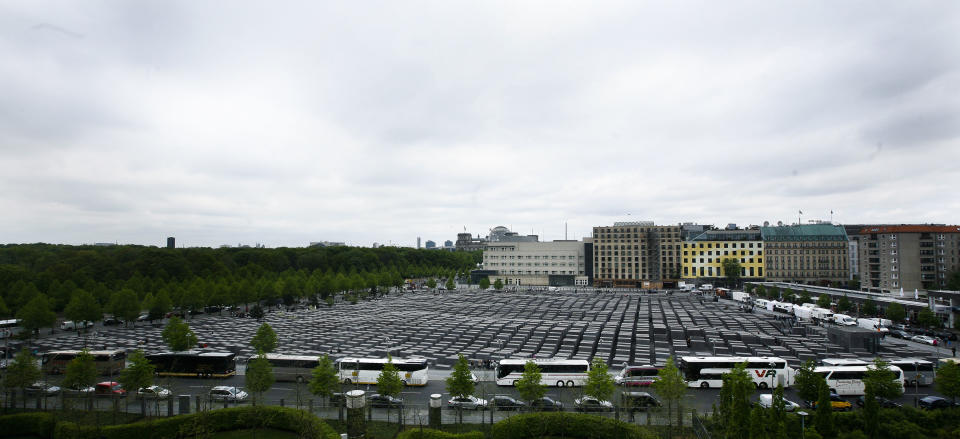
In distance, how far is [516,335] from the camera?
3759 cm

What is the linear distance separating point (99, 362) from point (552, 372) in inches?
966

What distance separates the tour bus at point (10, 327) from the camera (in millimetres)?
39250

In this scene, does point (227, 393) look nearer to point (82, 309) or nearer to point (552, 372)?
point (552, 372)

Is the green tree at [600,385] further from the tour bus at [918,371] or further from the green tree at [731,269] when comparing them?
the green tree at [731,269]

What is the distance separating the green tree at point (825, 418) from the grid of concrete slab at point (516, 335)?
40.1ft

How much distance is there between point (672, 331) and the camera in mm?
37312

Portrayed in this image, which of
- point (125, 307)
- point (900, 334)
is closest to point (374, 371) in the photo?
point (125, 307)

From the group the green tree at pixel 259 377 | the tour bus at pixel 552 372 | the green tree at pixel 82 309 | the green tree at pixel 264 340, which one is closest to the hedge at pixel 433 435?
the green tree at pixel 259 377

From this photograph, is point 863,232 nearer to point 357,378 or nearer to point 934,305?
point 934,305

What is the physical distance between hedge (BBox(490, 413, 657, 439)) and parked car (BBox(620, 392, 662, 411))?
2.53 meters

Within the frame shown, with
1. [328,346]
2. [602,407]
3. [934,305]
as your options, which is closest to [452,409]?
[602,407]

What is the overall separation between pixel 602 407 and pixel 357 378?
12.4m

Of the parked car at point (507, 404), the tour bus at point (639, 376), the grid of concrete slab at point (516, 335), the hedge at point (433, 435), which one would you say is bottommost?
the grid of concrete slab at point (516, 335)

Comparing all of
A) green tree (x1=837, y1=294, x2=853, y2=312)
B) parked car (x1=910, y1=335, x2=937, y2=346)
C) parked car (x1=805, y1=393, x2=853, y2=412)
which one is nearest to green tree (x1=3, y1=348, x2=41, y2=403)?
parked car (x1=805, y1=393, x2=853, y2=412)
